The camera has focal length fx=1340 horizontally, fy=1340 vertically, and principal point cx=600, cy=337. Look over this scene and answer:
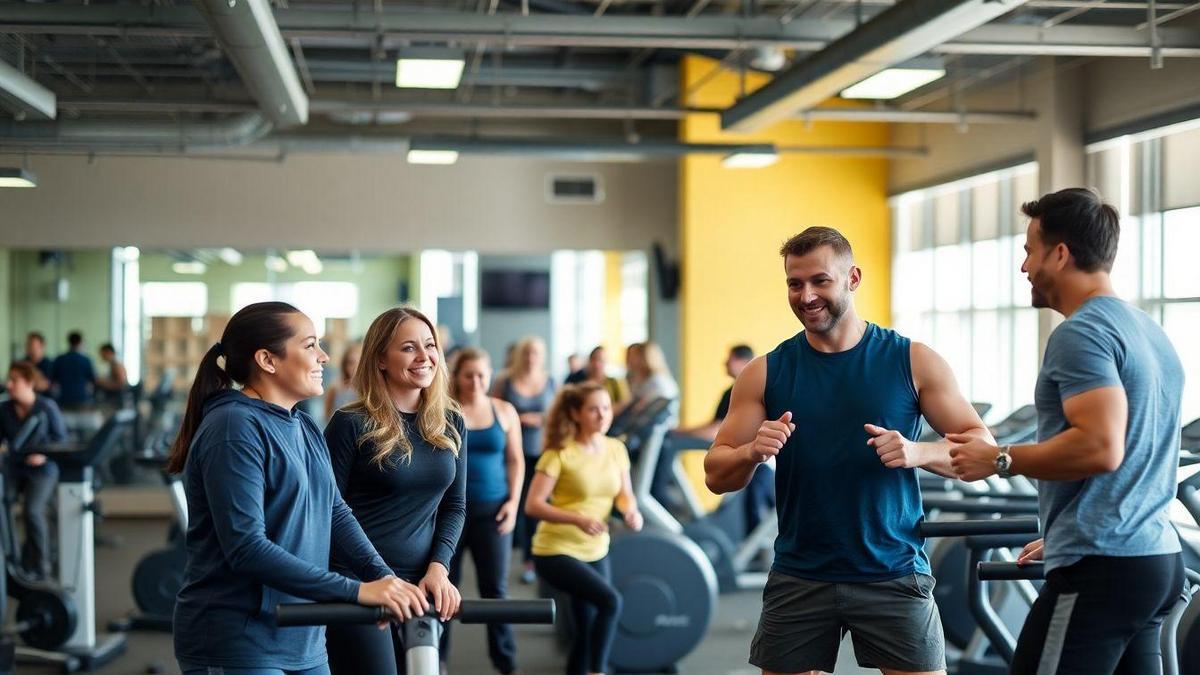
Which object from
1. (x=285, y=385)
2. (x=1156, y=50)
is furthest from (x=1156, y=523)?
(x=1156, y=50)

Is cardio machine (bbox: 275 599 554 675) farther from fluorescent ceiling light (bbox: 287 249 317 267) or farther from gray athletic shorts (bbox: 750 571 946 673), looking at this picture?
fluorescent ceiling light (bbox: 287 249 317 267)

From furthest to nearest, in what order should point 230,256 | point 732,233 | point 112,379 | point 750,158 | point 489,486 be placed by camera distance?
point 230,256 → point 112,379 → point 732,233 → point 750,158 → point 489,486

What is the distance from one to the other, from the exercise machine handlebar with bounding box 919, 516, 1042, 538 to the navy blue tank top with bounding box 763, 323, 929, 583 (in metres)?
0.04

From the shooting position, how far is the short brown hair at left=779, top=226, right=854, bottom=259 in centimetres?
283

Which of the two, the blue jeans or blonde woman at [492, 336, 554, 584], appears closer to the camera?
the blue jeans

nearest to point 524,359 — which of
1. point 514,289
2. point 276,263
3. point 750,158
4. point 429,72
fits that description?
point 429,72

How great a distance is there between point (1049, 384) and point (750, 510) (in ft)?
22.9

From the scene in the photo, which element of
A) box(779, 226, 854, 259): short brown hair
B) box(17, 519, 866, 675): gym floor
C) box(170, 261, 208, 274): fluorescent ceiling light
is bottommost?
box(17, 519, 866, 675): gym floor

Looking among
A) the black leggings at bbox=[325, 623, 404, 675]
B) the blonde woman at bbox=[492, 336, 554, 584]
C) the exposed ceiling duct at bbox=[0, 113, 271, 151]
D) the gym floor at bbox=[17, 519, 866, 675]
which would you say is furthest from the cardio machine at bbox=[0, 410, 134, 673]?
the exposed ceiling duct at bbox=[0, 113, 271, 151]

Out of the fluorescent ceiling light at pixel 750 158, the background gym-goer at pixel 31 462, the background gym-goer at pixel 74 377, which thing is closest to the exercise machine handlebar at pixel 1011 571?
the background gym-goer at pixel 31 462

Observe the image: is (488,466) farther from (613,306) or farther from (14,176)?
(613,306)

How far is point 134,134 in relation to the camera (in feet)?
31.6

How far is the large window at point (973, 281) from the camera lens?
9.63 metres

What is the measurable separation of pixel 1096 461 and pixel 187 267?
1096 cm
